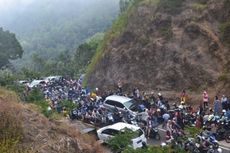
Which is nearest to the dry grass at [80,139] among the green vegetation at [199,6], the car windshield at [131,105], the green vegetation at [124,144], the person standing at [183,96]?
the green vegetation at [124,144]

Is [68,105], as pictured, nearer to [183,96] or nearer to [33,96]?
[33,96]

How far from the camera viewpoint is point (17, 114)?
1080 centimetres

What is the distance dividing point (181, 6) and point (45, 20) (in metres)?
170

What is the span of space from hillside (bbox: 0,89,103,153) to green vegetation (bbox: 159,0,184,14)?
19028 mm

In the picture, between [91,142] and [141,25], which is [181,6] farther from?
[91,142]

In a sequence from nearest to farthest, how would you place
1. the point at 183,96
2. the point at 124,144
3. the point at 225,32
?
the point at 124,144 → the point at 183,96 → the point at 225,32

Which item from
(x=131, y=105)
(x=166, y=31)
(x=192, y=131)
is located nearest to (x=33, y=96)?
(x=131, y=105)

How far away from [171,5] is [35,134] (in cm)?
2066

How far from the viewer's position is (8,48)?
2397 inches

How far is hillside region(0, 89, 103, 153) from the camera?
9.85 meters

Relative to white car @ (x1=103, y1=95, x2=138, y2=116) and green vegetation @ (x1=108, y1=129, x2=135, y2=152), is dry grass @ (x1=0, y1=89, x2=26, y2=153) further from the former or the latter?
white car @ (x1=103, y1=95, x2=138, y2=116)

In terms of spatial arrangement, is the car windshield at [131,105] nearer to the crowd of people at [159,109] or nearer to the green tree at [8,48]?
the crowd of people at [159,109]

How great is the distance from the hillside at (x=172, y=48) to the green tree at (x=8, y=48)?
92.9 ft

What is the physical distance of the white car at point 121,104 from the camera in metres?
23.0
